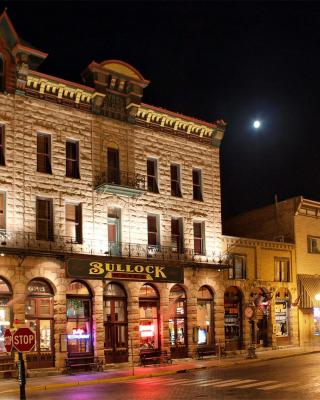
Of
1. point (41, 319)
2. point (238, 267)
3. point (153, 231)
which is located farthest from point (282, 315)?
point (41, 319)

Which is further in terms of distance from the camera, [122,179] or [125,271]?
[122,179]

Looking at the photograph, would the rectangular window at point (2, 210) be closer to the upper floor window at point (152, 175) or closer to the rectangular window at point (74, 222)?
the rectangular window at point (74, 222)

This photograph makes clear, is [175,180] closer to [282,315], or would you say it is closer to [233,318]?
[233,318]

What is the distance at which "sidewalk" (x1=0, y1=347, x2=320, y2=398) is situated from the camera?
23.4 meters

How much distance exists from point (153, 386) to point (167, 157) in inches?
613

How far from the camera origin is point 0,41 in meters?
28.2

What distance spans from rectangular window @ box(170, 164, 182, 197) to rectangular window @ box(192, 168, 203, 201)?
123 centimetres

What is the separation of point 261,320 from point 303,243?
632 centimetres

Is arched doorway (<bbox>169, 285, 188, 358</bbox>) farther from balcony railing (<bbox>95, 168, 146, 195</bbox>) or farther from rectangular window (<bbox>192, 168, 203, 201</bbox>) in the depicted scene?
balcony railing (<bbox>95, 168, 146, 195</bbox>)

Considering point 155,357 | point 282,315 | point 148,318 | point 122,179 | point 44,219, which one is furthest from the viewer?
point 282,315

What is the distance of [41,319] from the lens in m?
27.6

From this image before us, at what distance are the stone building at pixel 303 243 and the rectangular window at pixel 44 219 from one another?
17.1 meters

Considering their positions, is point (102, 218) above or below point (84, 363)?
above

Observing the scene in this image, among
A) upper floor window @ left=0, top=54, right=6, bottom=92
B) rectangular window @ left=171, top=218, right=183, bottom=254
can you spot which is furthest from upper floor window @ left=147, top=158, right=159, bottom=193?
upper floor window @ left=0, top=54, right=6, bottom=92
